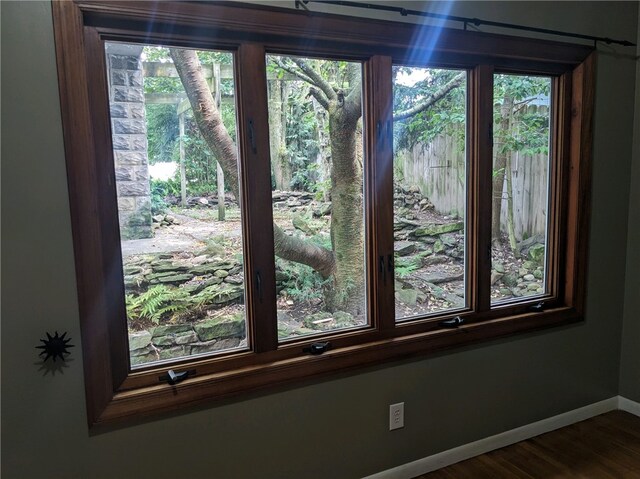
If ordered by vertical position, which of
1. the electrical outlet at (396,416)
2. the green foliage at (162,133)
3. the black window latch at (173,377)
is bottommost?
the electrical outlet at (396,416)

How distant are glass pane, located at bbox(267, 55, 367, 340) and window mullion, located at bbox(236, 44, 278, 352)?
6cm

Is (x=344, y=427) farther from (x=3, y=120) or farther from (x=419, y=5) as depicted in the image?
(x=419, y=5)

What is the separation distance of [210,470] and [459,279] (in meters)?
1.42

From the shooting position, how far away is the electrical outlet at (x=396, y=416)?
208 cm

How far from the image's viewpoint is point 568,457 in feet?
7.55

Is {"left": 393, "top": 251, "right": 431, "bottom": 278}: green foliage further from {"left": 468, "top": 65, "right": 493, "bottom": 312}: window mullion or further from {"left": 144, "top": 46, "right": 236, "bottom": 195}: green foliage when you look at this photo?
{"left": 144, "top": 46, "right": 236, "bottom": 195}: green foliage

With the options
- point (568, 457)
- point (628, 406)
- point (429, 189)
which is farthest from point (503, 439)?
point (429, 189)

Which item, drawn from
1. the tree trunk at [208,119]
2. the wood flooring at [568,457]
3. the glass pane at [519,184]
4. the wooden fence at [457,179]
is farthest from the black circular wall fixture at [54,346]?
the glass pane at [519,184]

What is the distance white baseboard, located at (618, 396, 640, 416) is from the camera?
2.67m

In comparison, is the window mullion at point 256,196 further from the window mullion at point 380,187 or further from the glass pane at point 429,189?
the glass pane at point 429,189

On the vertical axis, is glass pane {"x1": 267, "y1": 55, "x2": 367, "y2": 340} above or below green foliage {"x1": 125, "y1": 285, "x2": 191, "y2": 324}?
above

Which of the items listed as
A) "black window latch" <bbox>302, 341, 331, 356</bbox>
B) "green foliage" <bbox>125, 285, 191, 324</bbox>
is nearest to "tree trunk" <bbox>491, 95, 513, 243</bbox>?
"black window latch" <bbox>302, 341, 331, 356</bbox>

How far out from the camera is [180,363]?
5.61ft

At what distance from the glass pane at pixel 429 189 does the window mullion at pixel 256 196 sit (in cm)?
62
